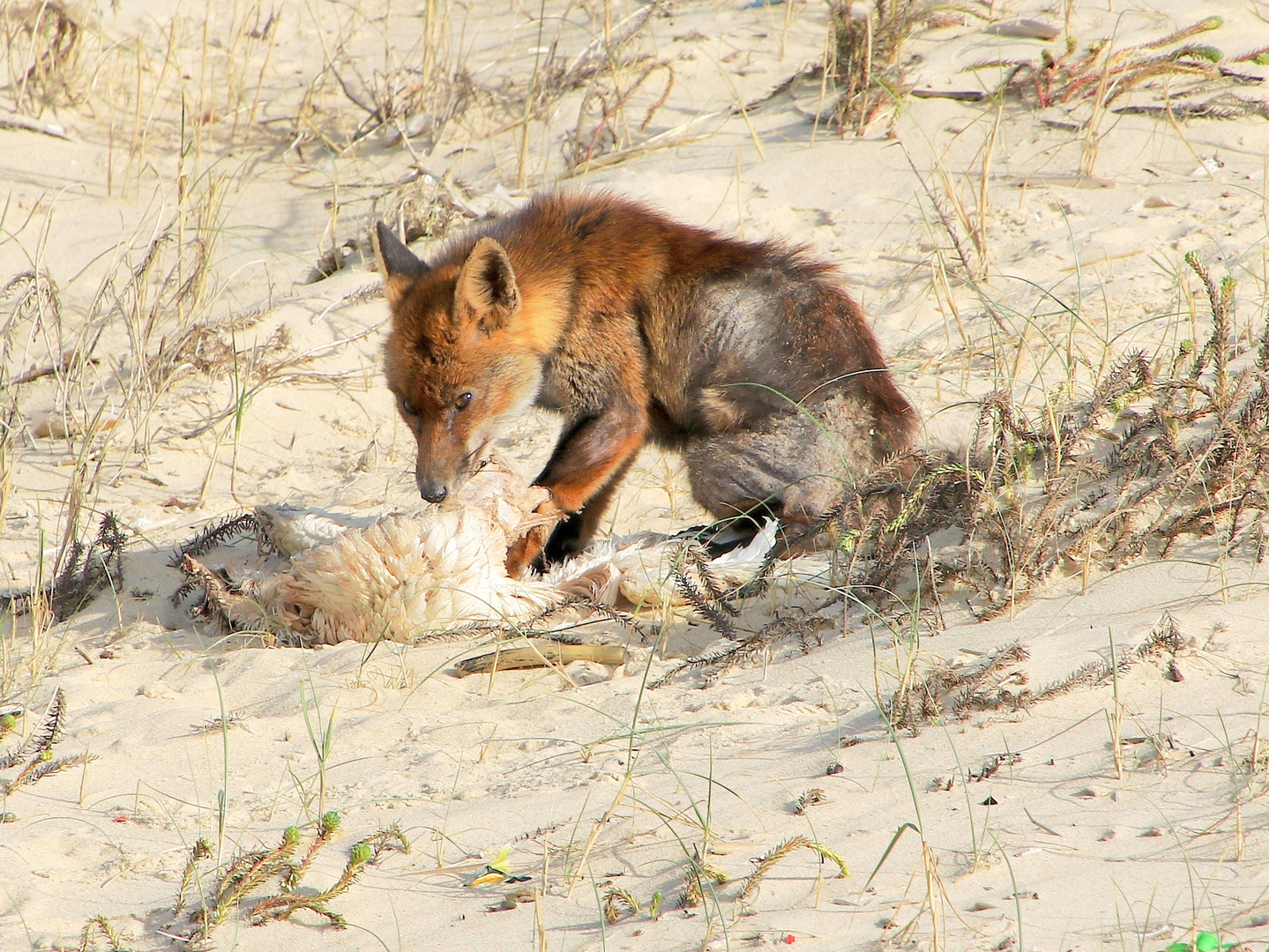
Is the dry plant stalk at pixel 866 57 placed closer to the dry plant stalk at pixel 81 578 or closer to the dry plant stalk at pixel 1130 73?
the dry plant stalk at pixel 1130 73

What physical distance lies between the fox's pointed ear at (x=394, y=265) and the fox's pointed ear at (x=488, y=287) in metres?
0.47

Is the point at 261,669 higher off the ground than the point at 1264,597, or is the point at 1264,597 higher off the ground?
the point at 1264,597

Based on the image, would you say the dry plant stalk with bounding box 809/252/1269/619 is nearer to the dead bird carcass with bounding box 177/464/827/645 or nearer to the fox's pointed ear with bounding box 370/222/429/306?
the dead bird carcass with bounding box 177/464/827/645

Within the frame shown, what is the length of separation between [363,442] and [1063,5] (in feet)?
21.4

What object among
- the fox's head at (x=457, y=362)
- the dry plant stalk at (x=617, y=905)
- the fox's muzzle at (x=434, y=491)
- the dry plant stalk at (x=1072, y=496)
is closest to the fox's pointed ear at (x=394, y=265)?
the fox's head at (x=457, y=362)

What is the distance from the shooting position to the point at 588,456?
5.25 metres

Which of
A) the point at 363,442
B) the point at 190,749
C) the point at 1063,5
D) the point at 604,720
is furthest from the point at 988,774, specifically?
the point at 1063,5

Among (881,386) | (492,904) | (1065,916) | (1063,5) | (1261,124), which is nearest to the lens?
(1065,916)

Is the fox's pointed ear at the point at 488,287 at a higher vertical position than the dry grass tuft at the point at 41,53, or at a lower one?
lower

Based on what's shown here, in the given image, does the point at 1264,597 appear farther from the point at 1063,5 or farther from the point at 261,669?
the point at 1063,5

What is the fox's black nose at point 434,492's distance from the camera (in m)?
5.04

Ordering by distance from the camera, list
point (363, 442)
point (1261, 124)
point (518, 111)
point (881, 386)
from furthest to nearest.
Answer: point (518, 111), point (1261, 124), point (363, 442), point (881, 386)

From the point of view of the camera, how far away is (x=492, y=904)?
2.74 meters

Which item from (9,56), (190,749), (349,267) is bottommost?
(190,749)
